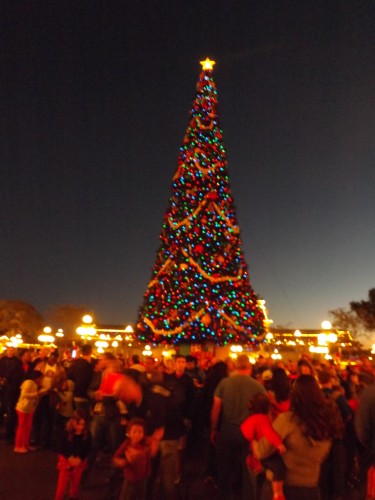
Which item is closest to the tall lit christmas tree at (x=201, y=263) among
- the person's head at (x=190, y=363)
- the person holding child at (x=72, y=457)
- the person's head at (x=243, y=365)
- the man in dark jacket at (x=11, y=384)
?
the man in dark jacket at (x=11, y=384)

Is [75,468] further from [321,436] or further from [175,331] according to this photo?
[175,331]

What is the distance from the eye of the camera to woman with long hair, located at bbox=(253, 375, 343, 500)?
3.70m

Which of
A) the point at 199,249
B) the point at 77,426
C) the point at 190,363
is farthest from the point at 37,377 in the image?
the point at 199,249

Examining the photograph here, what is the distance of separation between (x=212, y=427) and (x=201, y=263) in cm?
1482

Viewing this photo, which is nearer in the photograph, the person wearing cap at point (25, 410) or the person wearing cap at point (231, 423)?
the person wearing cap at point (231, 423)

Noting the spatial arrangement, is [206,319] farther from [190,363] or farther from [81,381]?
[81,381]

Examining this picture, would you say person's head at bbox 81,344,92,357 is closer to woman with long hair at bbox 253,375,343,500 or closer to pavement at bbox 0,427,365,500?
pavement at bbox 0,427,365,500

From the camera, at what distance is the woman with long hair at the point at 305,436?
3699 millimetres

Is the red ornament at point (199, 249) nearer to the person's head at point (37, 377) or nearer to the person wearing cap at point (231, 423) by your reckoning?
the person's head at point (37, 377)

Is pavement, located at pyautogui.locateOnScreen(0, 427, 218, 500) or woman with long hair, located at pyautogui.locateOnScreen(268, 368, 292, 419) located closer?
woman with long hair, located at pyautogui.locateOnScreen(268, 368, 292, 419)

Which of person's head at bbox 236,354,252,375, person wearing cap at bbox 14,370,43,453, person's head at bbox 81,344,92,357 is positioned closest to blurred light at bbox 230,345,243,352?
person's head at bbox 81,344,92,357

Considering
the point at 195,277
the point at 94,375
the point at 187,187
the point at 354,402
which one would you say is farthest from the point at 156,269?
the point at 354,402

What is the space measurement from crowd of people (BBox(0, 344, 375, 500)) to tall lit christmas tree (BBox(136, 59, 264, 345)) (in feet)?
34.9

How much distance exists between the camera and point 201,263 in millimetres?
21344
